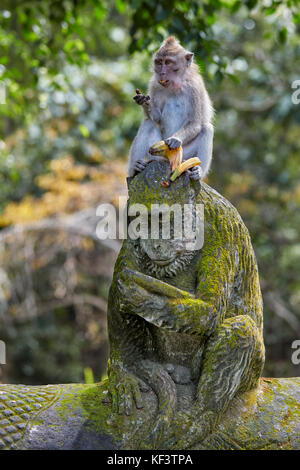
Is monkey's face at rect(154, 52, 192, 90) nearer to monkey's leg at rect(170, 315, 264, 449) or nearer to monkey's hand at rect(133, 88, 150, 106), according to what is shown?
monkey's hand at rect(133, 88, 150, 106)

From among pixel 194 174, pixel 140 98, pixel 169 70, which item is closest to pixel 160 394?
pixel 194 174

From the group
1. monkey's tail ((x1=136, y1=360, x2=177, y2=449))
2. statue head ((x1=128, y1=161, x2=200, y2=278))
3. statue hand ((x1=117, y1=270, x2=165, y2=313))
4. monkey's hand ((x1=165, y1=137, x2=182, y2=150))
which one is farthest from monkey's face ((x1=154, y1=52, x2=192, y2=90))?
monkey's tail ((x1=136, y1=360, x2=177, y2=449))

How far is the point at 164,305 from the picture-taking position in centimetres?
258

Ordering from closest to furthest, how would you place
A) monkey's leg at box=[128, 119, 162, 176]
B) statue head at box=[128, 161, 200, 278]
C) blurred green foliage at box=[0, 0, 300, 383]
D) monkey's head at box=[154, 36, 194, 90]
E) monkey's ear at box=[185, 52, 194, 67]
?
statue head at box=[128, 161, 200, 278], monkey's leg at box=[128, 119, 162, 176], monkey's head at box=[154, 36, 194, 90], monkey's ear at box=[185, 52, 194, 67], blurred green foliage at box=[0, 0, 300, 383]

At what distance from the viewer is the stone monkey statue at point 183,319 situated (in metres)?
2.60

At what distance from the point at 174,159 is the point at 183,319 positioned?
85 centimetres

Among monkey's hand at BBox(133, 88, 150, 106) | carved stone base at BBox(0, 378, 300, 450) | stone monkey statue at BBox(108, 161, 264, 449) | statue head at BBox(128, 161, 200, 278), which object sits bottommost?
carved stone base at BBox(0, 378, 300, 450)

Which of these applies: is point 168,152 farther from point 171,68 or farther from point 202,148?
point 171,68

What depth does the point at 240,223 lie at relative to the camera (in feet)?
9.90

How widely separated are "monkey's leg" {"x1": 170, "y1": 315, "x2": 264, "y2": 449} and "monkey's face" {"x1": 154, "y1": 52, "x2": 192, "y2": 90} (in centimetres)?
233

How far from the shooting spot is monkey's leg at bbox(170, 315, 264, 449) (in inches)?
102

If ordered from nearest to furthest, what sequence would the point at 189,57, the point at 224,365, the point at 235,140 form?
the point at 224,365 → the point at 189,57 → the point at 235,140
